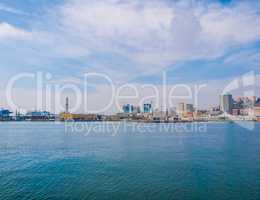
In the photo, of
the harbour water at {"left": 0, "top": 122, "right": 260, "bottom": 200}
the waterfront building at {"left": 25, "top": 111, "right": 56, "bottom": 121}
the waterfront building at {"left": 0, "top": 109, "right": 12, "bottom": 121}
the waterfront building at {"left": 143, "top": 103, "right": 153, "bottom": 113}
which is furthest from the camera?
the waterfront building at {"left": 143, "top": 103, "right": 153, "bottom": 113}

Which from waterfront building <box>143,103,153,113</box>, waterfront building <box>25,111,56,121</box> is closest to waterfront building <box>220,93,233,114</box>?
waterfront building <box>143,103,153,113</box>

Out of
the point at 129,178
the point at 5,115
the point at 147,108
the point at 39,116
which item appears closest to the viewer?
the point at 129,178

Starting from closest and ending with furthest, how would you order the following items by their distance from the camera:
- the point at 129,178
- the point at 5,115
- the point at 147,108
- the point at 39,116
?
the point at 129,178 < the point at 5,115 < the point at 39,116 < the point at 147,108

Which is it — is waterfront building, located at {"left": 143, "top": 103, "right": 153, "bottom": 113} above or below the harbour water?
above

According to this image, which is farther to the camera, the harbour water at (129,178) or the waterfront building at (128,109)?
the waterfront building at (128,109)

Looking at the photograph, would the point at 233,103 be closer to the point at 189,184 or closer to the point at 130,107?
the point at 130,107

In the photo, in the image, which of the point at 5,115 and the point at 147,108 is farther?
the point at 147,108

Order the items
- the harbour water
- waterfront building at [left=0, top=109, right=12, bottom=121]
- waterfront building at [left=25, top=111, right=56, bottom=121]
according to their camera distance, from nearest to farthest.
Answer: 1. the harbour water
2. waterfront building at [left=0, top=109, right=12, bottom=121]
3. waterfront building at [left=25, top=111, right=56, bottom=121]

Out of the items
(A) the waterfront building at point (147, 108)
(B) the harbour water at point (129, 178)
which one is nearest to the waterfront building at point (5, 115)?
(A) the waterfront building at point (147, 108)

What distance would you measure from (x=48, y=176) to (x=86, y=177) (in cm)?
234

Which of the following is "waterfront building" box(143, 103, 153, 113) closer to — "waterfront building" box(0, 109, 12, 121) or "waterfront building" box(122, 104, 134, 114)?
"waterfront building" box(122, 104, 134, 114)

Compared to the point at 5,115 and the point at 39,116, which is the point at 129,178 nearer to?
the point at 5,115

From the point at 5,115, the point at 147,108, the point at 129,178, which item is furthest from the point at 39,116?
the point at 129,178

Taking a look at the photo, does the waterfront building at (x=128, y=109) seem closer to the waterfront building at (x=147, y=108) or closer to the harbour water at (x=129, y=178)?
the waterfront building at (x=147, y=108)
